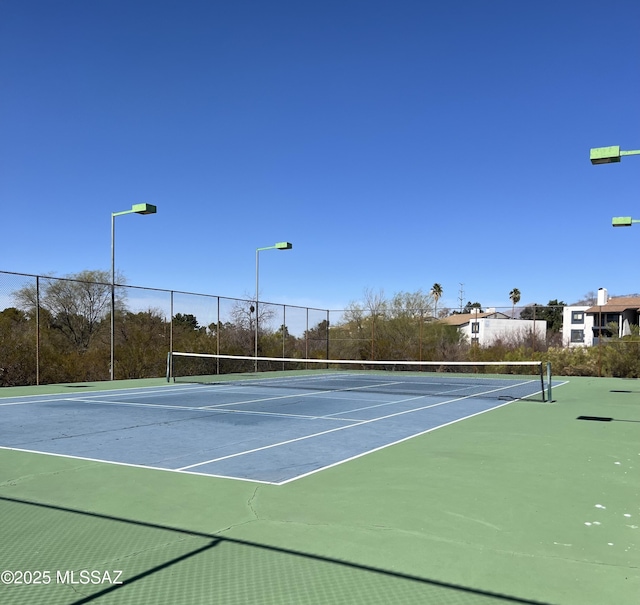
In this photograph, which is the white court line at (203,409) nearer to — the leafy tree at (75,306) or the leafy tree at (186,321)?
the leafy tree at (75,306)

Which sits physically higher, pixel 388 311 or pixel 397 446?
pixel 388 311

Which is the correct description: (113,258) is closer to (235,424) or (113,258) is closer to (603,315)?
(235,424)

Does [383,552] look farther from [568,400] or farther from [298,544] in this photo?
[568,400]

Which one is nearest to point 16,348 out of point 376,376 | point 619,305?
point 376,376

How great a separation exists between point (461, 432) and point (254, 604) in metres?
6.71

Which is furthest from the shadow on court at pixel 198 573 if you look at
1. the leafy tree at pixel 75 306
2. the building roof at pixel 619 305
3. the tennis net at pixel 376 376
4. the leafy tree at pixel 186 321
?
the building roof at pixel 619 305

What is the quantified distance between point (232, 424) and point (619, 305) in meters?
57.9

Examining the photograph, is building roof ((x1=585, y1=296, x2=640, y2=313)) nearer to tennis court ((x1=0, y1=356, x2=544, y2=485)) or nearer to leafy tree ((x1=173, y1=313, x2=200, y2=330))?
leafy tree ((x1=173, y1=313, x2=200, y2=330))

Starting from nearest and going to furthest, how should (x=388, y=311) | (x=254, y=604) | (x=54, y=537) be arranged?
(x=254, y=604), (x=54, y=537), (x=388, y=311)

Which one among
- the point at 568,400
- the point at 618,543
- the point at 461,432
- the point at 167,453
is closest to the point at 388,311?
the point at 568,400

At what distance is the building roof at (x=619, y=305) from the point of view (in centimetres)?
5296

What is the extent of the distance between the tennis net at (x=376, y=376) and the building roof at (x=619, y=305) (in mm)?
27747

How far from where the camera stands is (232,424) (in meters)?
9.96

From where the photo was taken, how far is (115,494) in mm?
5375
